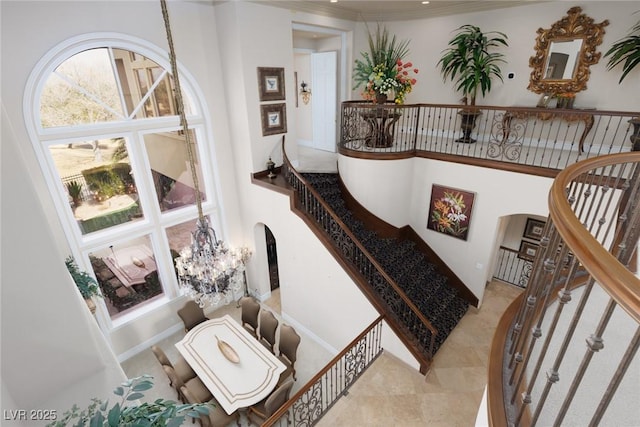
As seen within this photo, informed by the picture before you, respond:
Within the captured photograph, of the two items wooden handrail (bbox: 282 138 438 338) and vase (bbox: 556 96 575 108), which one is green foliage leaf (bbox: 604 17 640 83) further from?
wooden handrail (bbox: 282 138 438 338)

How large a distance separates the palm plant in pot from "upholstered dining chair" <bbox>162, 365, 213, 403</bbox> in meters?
7.14

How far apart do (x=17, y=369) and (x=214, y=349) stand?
12.9 feet

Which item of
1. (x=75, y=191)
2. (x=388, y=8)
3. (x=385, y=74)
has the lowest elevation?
(x=75, y=191)

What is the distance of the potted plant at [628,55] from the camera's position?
5102 mm

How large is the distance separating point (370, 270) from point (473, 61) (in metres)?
5.23

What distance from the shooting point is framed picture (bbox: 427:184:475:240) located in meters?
6.33

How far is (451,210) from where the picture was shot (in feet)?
21.5

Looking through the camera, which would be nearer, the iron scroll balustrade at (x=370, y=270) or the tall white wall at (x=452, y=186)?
the iron scroll balustrade at (x=370, y=270)

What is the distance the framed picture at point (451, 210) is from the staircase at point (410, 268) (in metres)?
0.80

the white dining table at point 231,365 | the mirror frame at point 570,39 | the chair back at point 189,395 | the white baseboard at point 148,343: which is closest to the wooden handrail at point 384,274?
the white dining table at point 231,365

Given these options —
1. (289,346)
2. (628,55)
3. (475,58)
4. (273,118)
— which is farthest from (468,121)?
(289,346)

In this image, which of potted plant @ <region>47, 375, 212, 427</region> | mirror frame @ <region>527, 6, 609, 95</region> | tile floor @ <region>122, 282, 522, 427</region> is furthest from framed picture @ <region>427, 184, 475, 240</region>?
potted plant @ <region>47, 375, 212, 427</region>

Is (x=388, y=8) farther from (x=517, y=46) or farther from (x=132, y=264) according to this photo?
(x=132, y=264)

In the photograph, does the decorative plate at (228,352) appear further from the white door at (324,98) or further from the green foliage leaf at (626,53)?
the green foliage leaf at (626,53)
